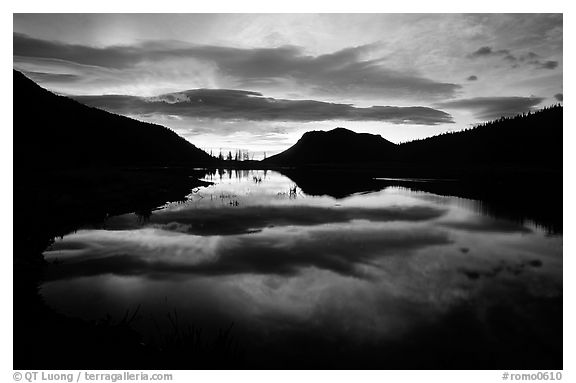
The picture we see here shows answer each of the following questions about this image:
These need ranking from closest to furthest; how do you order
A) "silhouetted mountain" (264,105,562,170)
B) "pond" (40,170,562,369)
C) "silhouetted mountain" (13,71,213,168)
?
"pond" (40,170,562,369)
"silhouetted mountain" (13,71,213,168)
"silhouetted mountain" (264,105,562,170)

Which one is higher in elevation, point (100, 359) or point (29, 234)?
point (29, 234)

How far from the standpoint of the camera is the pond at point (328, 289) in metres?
7.60

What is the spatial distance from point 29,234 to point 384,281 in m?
16.2

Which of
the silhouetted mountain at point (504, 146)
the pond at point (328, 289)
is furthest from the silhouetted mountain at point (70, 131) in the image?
the silhouetted mountain at point (504, 146)

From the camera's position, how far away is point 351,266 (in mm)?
12859

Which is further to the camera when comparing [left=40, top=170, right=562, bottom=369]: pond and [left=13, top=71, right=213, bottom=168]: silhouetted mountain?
[left=13, top=71, right=213, bottom=168]: silhouetted mountain

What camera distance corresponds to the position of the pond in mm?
7598

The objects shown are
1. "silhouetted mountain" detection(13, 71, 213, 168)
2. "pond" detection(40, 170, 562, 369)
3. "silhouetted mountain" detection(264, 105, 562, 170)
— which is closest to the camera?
"pond" detection(40, 170, 562, 369)

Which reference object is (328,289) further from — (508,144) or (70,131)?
(70,131)

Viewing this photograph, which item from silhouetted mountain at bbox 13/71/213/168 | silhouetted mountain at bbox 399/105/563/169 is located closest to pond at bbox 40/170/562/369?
silhouetted mountain at bbox 13/71/213/168

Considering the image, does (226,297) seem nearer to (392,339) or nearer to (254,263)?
(254,263)

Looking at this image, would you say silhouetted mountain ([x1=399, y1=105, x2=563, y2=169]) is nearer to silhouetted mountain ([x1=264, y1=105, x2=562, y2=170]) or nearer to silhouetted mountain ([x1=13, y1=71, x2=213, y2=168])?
silhouetted mountain ([x1=264, y1=105, x2=562, y2=170])
